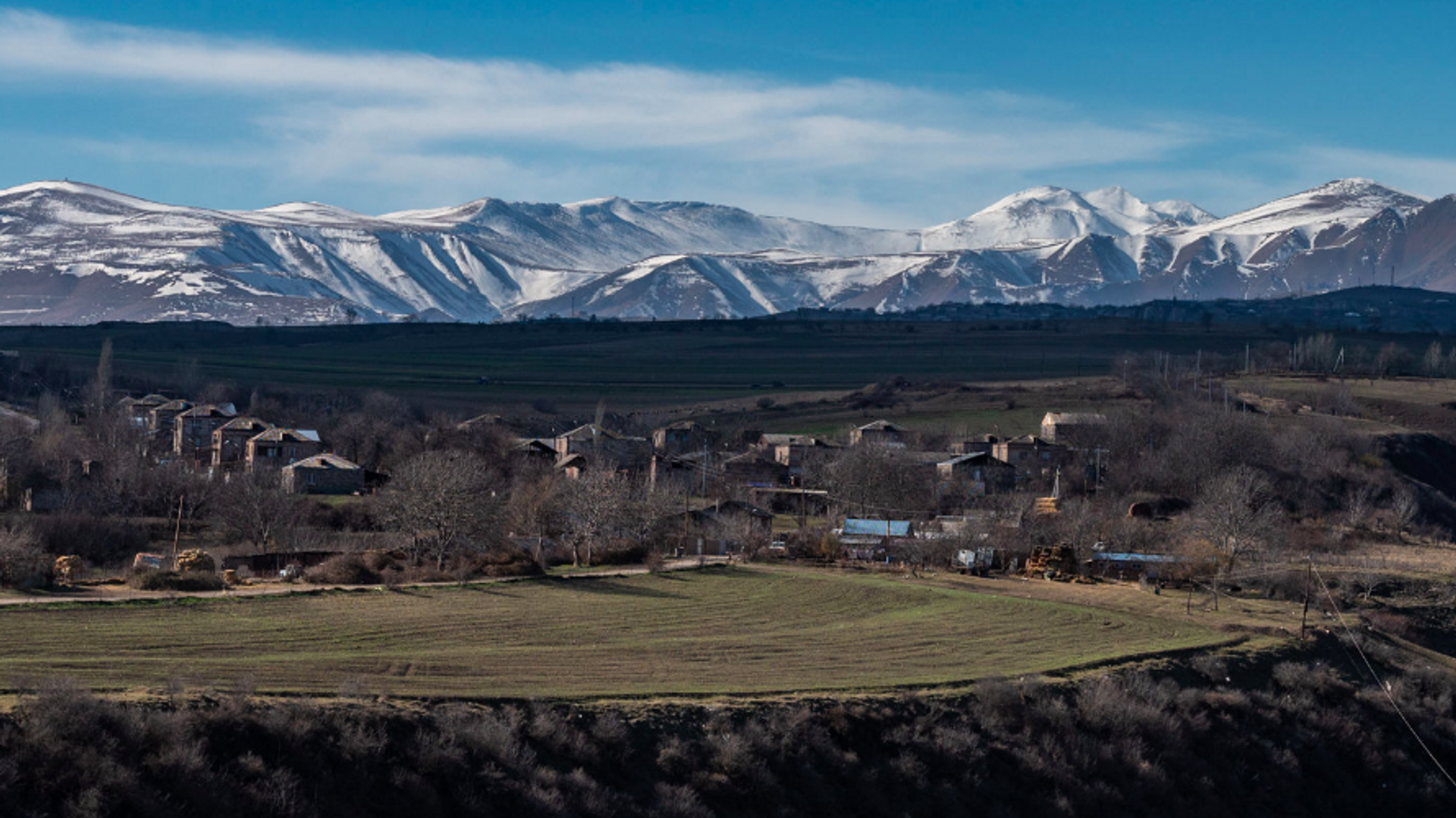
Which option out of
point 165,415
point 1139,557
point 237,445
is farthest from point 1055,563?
point 165,415

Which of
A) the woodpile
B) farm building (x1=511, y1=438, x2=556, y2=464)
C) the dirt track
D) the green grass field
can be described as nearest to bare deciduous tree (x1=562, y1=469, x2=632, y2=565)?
the green grass field

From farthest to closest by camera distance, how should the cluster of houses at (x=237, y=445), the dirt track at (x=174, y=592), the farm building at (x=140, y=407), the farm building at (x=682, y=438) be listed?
the farm building at (x=140, y=407) → the farm building at (x=682, y=438) → the cluster of houses at (x=237, y=445) → the dirt track at (x=174, y=592)

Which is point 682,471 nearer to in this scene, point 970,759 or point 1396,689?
point 1396,689

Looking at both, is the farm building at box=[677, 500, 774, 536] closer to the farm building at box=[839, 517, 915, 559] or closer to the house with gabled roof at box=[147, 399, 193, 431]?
the farm building at box=[839, 517, 915, 559]

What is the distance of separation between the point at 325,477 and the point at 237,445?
12.6 meters

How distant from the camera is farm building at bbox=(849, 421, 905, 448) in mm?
80000

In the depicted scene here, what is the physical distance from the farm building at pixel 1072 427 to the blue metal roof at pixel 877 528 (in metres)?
27.4

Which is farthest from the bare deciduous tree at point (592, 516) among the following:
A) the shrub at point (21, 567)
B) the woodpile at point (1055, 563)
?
the shrub at point (21, 567)

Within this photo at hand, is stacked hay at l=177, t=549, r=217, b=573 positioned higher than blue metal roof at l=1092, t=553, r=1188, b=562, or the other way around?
stacked hay at l=177, t=549, r=217, b=573

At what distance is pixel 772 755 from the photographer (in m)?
23.6

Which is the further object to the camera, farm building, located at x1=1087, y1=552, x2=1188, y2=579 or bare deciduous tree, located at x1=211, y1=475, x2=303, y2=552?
bare deciduous tree, located at x1=211, y1=475, x2=303, y2=552

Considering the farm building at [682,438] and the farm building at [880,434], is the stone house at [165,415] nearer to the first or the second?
the farm building at [682,438]

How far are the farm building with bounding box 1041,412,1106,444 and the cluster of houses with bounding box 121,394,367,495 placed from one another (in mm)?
35635

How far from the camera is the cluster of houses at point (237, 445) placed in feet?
209
